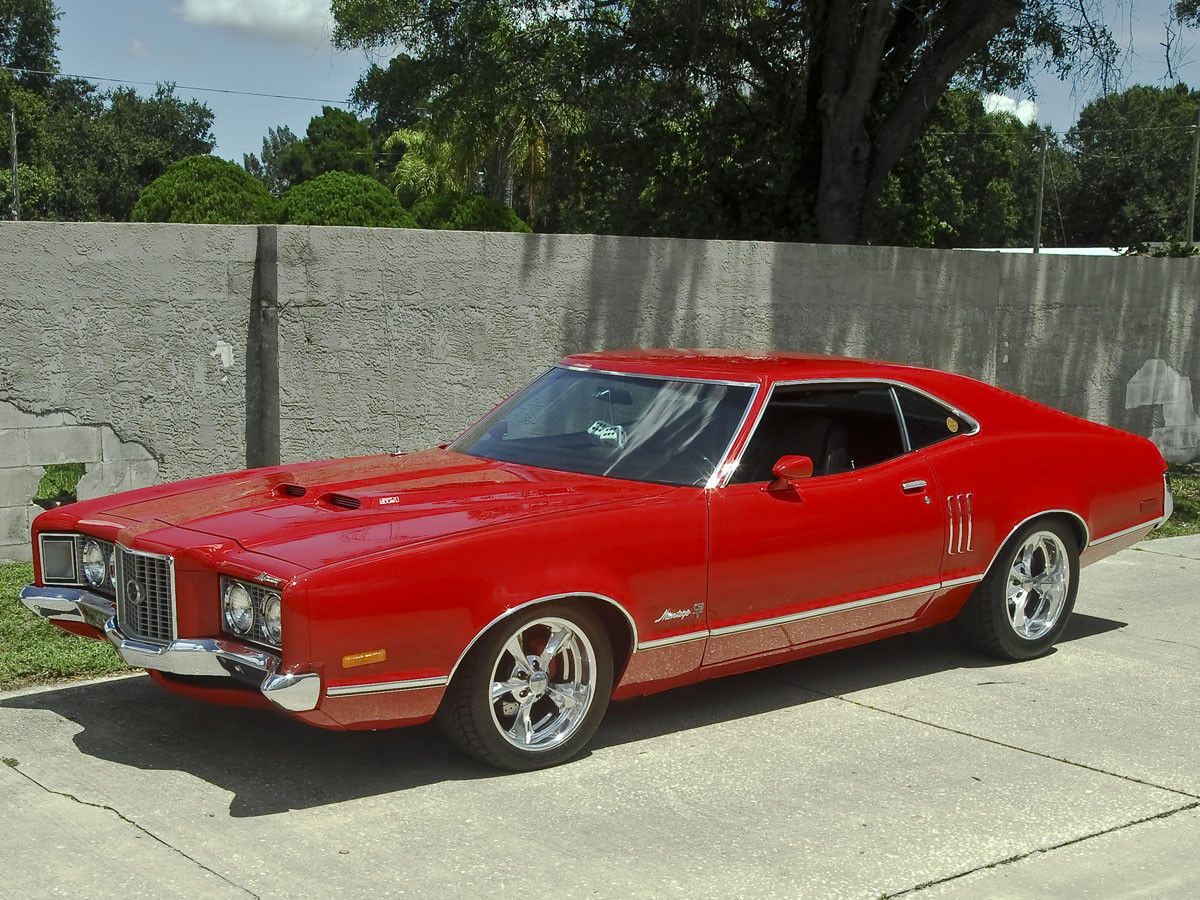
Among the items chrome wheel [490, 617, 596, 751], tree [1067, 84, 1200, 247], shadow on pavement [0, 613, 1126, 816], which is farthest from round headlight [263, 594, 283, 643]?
tree [1067, 84, 1200, 247]

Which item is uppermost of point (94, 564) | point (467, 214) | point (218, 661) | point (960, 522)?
point (467, 214)

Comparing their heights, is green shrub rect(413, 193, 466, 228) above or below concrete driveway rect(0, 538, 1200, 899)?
above

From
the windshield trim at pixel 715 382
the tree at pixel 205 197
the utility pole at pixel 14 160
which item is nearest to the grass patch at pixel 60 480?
the windshield trim at pixel 715 382

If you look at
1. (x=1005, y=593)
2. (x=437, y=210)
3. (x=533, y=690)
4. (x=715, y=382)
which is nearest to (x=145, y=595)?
(x=533, y=690)

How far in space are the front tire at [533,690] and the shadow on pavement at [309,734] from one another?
0.58 feet

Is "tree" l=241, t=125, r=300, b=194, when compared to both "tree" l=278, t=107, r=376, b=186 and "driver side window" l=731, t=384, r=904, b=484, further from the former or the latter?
Result: "driver side window" l=731, t=384, r=904, b=484

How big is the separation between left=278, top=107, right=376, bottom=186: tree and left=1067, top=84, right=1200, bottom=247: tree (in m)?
38.9

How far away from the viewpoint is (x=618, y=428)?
235 inches

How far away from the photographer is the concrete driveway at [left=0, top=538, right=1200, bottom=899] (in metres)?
4.16

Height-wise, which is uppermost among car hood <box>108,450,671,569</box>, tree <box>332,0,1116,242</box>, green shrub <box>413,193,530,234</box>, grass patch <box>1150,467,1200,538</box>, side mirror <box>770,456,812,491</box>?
tree <box>332,0,1116,242</box>

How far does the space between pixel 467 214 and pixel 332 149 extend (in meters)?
62.2

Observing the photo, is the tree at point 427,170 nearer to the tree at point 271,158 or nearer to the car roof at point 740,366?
the car roof at point 740,366

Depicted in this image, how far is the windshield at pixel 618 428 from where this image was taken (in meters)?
5.72

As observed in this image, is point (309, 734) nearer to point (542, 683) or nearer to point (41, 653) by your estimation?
point (542, 683)
